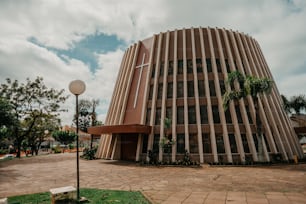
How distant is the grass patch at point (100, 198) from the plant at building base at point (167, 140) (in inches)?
481

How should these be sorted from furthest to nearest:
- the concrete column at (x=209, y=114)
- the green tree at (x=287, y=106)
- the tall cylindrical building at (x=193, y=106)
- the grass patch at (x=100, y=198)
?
the green tree at (x=287, y=106), the tall cylindrical building at (x=193, y=106), the concrete column at (x=209, y=114), the grass patch at (x=100, y=198)

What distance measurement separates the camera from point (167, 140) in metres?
21.3

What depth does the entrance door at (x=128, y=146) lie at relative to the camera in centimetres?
2530

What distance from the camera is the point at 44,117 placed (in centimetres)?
3797

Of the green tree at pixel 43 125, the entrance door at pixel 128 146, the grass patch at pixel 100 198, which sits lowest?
the grass patch at pixel 100 198

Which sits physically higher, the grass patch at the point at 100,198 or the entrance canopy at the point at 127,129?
the entrance canopy at the point at 127,129

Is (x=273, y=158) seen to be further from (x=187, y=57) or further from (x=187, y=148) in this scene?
(x=187, y=57)

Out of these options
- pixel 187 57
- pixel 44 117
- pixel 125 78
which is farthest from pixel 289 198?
pixel 44 117

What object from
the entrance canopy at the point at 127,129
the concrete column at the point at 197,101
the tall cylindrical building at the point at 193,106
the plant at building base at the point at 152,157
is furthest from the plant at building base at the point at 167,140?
the concrete column at the point at 197,101

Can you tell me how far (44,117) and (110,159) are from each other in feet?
64.5

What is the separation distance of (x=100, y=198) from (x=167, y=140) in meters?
13.4

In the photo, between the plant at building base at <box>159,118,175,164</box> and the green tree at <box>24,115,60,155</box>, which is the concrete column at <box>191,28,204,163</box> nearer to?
the plant at building base at <box>159,118,175,164</box>

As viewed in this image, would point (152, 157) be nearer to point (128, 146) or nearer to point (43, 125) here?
point (128, 146)

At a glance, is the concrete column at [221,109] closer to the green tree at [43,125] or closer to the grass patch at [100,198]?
the grass patch at [100,198]
